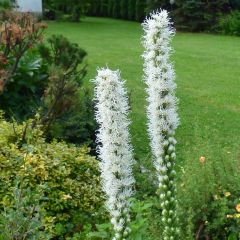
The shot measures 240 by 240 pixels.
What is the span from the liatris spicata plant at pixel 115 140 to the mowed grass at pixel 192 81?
2.36 meters

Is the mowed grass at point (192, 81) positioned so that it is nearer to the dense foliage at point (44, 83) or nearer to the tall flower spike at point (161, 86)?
the dense foliage at point (44, 83)

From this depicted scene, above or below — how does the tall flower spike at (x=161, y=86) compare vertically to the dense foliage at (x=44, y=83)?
above

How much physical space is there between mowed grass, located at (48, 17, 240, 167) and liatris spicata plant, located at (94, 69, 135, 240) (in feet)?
7.74

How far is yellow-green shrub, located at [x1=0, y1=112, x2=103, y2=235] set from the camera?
550cm

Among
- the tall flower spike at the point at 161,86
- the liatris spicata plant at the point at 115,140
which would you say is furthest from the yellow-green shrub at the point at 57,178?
the tall flower spike at the point at 161,86

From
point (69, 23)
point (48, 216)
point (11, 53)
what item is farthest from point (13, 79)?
point (69, 23)

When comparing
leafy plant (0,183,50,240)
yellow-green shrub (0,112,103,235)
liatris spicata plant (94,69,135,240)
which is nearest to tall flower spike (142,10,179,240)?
liatris spicata plant (94,69,135,240)

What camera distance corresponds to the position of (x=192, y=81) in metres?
15.5

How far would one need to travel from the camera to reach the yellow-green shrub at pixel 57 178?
5504mm

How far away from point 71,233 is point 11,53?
3.24 m

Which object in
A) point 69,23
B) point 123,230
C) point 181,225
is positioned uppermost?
point 123,230

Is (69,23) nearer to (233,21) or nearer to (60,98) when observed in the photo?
(233,21)

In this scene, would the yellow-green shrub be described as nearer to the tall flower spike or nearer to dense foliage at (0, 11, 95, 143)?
dense foliage at (0, 11, 95, 143)

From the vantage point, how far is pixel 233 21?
27.6 meters
